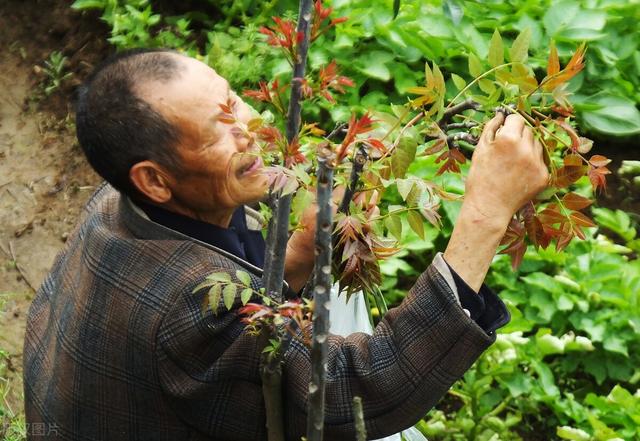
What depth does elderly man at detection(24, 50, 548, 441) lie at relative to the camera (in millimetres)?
1688

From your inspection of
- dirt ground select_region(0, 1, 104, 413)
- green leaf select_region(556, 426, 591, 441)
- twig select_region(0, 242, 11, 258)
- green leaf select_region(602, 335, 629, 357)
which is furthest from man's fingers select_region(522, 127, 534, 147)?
twig select_region(0, 242, 11, 258)

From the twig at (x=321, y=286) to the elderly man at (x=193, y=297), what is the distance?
32 cm

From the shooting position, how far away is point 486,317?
1754 millimetres

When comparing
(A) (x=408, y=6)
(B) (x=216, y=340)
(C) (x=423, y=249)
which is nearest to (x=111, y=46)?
(A) (x=408, y=6)

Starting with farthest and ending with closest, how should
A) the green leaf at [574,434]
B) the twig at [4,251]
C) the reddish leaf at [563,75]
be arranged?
the twig at [4,251]
the green leaf at [574,434]
the reddish leaf at [563,75]

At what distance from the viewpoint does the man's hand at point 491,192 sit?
5.51 ft

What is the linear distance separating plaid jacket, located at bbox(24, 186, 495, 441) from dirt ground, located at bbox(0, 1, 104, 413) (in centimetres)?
154

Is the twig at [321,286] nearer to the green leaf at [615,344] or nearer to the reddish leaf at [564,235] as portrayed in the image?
the reddish leaf at [564,235]

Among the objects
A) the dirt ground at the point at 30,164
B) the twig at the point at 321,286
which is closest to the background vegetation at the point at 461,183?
the dirt ground at the point at 30,164

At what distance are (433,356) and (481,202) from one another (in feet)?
0.92

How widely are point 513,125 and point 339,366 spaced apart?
1.70ft

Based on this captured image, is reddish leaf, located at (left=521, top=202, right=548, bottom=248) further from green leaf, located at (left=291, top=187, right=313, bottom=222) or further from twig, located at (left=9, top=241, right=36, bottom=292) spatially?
twig, located at (left=9, top=241, right=36, bottom=292)

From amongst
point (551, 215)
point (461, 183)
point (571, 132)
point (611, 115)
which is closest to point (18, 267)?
point (461, 183)

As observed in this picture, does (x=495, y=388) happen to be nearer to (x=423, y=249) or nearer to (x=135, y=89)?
(x=423, y=249)
